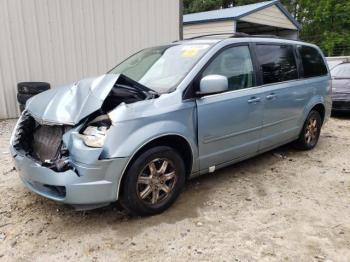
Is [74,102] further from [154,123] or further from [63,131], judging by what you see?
[154,123]

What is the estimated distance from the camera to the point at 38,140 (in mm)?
3312

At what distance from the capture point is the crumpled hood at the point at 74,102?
9.82ft

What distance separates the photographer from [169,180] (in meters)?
3.40

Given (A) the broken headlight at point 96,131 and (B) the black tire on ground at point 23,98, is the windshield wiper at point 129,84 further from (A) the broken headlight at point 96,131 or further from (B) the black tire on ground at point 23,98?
(B) the black tire on ground at point 23,98

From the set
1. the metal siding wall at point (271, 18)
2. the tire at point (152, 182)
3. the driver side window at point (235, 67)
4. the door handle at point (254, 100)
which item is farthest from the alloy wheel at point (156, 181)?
the metal siding wall at point (271, 18)

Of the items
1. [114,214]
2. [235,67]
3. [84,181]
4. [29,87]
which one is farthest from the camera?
[29,87]

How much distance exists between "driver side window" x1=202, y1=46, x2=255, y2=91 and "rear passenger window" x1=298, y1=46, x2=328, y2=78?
145 cm

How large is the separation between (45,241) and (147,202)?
951mm

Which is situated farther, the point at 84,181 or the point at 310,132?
the point at 310,132

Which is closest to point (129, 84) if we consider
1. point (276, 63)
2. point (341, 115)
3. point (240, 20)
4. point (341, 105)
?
point (276, 63)

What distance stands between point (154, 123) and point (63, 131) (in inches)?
32.5

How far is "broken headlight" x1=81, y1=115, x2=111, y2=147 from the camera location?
113 inches

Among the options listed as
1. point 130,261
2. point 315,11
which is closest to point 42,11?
point 130,261

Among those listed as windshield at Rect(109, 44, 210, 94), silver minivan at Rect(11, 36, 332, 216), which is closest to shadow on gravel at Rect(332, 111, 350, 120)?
silver minivan at Rect(11, 36, 332, 216)
